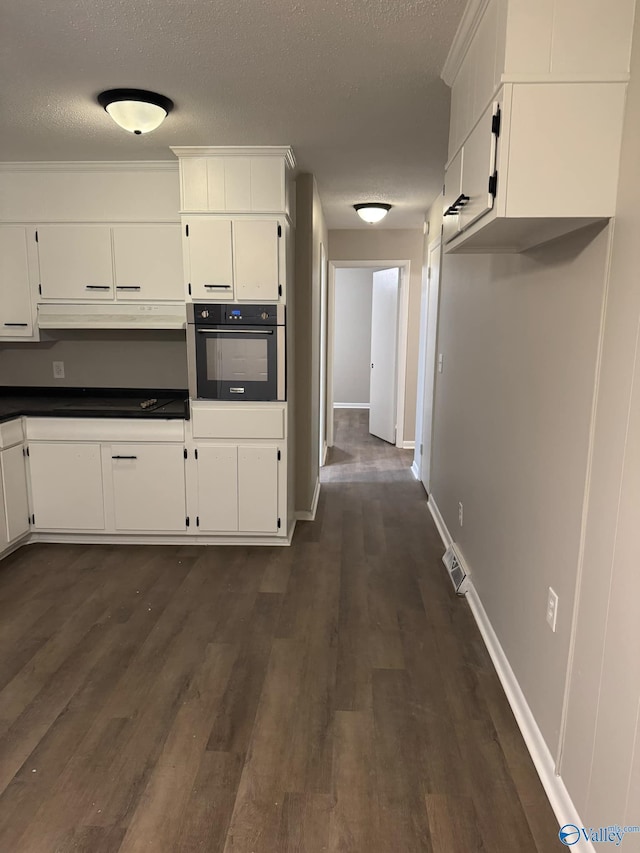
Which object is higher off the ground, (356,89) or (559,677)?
(356,89)

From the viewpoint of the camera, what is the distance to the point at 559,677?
1.79 meters

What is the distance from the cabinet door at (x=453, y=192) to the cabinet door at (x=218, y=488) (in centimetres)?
190

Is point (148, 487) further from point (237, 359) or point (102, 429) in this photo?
point (237, 359)

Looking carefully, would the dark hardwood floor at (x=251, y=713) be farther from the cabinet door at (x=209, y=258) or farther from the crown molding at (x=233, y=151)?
the crown molding at (x=233, y=151)

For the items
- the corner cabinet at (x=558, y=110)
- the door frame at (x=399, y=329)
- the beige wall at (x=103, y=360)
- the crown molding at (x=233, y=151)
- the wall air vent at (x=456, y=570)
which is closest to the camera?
the corner cabinet at (x=558, y=110)

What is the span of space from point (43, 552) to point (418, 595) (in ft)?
7.73

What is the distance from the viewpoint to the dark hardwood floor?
1.70 m

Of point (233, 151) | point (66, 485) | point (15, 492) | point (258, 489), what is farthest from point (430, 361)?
point (15, 492)

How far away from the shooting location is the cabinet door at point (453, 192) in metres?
2.12

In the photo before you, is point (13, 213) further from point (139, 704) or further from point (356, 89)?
point (139, 704)

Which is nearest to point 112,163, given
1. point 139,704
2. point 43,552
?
point 43,552

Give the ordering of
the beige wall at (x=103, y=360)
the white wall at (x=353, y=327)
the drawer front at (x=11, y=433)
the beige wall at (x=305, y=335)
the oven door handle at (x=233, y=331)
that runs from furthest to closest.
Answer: the white wall at (x=353, y=327) < the beige wall at (x=103, y=360) < the beige wall at (x=305, y=335) < the oven door handle at (x=233, y=331) < the drawer front at (x=11, y=433)

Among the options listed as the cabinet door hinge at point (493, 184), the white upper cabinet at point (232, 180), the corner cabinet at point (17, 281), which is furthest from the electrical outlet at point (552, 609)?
the corner cabinet at point (17, 281)

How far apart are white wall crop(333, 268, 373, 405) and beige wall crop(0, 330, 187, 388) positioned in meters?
4.99
